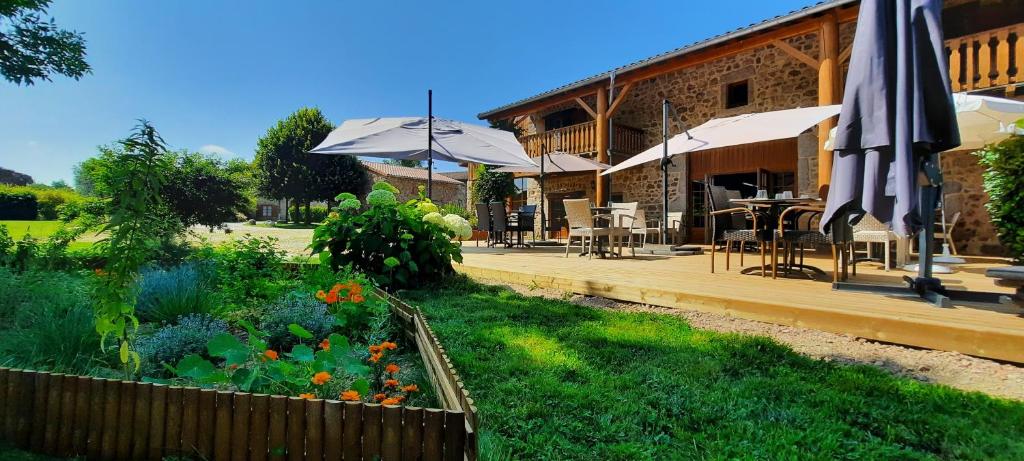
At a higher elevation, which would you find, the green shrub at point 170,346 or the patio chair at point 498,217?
the patio chair at point 498,217

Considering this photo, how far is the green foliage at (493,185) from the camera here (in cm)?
1388

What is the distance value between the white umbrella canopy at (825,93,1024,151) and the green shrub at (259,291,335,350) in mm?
4371

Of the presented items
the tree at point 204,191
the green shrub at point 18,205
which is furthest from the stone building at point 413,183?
the tree at point 204,191

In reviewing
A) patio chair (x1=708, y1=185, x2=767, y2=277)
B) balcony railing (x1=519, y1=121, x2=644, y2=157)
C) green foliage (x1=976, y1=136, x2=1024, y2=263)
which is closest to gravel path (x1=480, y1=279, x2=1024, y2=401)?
patio chair (x1=708, y1=185, x2=767, y2=277)

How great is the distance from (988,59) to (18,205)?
31833mm

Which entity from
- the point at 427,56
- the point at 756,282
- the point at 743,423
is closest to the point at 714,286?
the point at 756,282

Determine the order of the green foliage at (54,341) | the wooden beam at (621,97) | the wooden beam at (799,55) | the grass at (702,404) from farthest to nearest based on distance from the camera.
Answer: the wooden beam at (621,97) → the wooden beam at (799,55) → the green foliage at (54,341) → the grass at (702,404)

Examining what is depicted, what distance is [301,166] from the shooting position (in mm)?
26719

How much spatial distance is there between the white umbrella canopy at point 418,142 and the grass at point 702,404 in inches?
187

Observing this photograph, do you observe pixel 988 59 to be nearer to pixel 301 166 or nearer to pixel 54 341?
pixel 54 341

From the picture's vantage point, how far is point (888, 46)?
2758 mm

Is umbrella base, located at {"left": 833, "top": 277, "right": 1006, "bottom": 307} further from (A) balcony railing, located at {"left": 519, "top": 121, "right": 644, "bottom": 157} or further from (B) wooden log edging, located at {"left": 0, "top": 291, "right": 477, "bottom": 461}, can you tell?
(A) balcony railing, located at {"left": 519, "top": 121, "right": 644, "bottom": 157}

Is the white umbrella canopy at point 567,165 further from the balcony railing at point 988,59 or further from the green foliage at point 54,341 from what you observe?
the green foliage at point 54,341

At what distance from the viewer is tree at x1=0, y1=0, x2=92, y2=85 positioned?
652 centimetres
